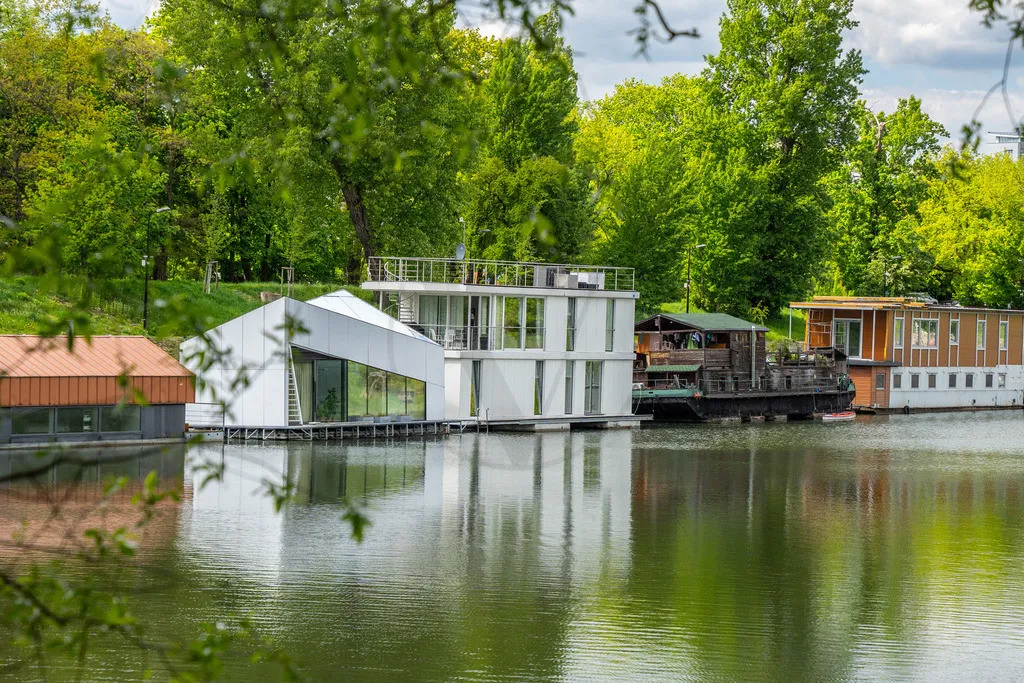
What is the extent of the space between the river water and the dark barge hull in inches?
491

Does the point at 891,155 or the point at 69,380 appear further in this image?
the point at 891,155

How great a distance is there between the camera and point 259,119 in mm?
41562

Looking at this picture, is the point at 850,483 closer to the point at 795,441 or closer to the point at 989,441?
the point at 795,441

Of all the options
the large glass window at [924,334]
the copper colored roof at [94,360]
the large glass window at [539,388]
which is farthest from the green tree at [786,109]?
the copper colored roof at [94,360]

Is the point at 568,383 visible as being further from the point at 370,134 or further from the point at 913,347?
the point at 913,347

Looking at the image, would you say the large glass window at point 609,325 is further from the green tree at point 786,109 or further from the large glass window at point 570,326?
the green tree at point 786,109

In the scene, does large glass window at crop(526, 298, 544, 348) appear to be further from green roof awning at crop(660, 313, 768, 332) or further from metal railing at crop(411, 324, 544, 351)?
green roof awning at crop(660, 313, 768, 332)

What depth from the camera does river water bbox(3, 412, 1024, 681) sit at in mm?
14742

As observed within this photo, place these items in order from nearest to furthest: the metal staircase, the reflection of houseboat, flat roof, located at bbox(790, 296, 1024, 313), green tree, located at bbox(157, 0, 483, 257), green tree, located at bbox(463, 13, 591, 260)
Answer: green tree, located at bbox(157, 0, 483, 257) < the metal staircase < the reflection of houseboat < green tree, located at bbox(463, 13, 591, 260) < flat roof, located at bbox(790, 296, 1024, 313)

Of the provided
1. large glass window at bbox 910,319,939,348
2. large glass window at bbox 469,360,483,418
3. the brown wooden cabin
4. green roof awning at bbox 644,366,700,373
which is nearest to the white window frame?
large glass window at bbox 910,319,939,348

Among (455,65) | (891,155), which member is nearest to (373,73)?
(455,65)

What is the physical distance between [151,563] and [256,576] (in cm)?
159

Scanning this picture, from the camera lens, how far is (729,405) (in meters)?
48.4

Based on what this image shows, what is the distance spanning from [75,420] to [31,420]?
37.8 inches
